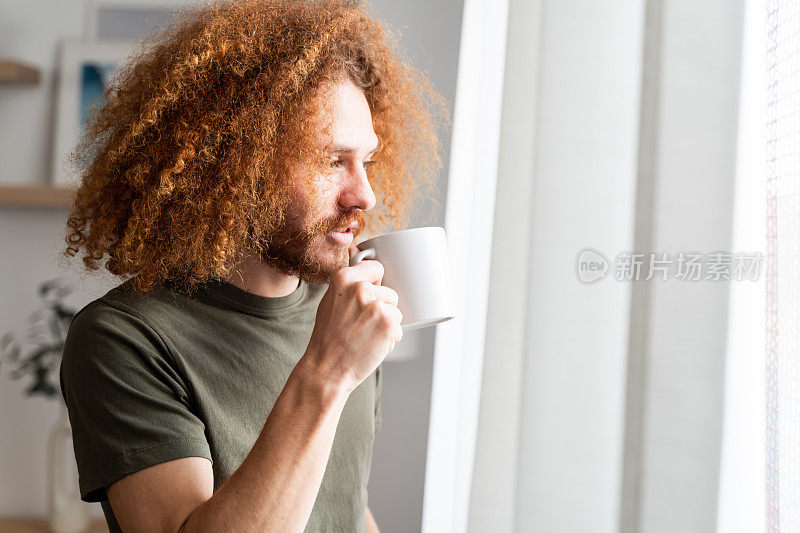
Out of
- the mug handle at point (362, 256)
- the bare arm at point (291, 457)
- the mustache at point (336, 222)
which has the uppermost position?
the mustache at point (336, 222)

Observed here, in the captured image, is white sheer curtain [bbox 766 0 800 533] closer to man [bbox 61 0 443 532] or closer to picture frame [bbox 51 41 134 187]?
man [bbox 61 0 443 532]

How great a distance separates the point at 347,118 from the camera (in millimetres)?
934

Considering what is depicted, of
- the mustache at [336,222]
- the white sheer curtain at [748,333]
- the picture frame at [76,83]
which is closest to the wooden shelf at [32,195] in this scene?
the picture frame at [76,83]

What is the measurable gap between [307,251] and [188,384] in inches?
8.8

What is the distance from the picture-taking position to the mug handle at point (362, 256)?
803 millimetres

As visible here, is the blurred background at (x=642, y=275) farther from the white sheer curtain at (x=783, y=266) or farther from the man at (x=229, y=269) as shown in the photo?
the man at (x=229, y=269)

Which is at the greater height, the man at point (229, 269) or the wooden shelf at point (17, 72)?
the wooden shelf at point (17, 72)

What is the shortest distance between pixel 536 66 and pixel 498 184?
0.12 m

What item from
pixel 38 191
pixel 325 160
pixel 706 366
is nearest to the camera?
pixel 706 366

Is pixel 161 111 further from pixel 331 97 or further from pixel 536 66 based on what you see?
pixel 536 66

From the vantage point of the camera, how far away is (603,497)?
569mm

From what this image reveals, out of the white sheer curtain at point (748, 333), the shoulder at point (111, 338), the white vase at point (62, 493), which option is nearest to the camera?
the white sheer curtain at point (748, 333)

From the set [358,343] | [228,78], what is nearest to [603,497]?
[358,343]

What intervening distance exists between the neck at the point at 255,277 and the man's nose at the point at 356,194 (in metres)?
0.15
